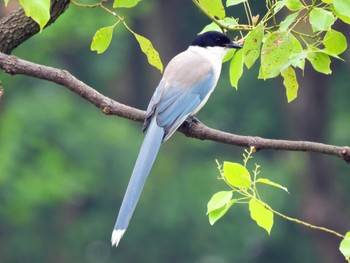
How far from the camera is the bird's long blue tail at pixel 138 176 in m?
3.42

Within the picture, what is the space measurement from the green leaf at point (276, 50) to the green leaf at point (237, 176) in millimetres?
259

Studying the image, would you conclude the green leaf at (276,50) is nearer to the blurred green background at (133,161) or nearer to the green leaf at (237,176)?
the green leaf at (237,176)

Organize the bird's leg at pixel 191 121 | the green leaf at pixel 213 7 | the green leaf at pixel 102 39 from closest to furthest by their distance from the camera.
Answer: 1. the green leaf at pixel 213 7
2. the green leaf at pixel 102 39
3. the bird's leg at pixel 191 121

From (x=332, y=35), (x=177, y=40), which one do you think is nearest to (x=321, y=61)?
(x=332, y=35)

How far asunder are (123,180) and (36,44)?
2110mm

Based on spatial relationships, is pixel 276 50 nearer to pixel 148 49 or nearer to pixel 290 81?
pixel 290 81

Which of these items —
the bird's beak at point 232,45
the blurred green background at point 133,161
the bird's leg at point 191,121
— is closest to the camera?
the bird's leg at point 191,121

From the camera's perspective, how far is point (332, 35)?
10.5 ft

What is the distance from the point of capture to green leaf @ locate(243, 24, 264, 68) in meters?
3.02

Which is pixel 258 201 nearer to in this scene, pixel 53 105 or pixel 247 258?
pixel 53 105

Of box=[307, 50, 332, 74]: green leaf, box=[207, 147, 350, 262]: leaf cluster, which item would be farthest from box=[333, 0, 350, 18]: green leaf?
box=[207, 147, 350, 262]: leaf cluster

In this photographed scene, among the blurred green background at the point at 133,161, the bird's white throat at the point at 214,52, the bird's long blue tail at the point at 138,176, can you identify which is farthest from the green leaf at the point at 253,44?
the blurred green background at the point at 133,161

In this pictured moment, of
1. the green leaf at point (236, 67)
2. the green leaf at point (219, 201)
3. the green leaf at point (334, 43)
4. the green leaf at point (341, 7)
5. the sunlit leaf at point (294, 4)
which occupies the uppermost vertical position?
the green leaf at point (341, 7)

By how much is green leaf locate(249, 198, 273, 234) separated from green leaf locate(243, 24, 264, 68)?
1.16ft
